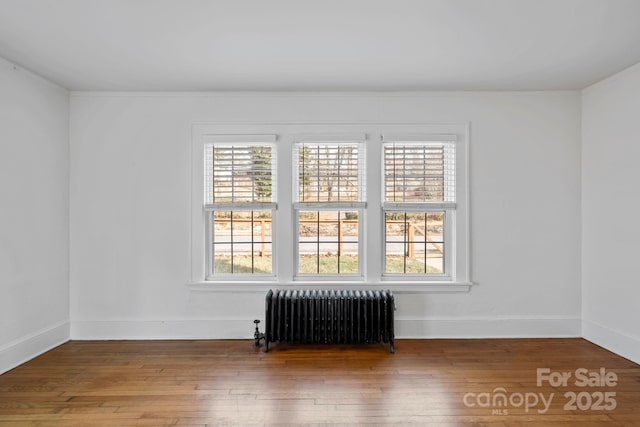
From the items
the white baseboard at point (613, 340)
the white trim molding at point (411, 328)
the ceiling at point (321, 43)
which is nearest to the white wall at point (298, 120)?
the white trim molding at point (411, 328)

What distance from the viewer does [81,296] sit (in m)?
3.81

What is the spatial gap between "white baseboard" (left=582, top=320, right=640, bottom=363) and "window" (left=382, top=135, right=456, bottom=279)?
58.1 inches

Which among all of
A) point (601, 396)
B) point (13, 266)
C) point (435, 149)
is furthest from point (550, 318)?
point (13, 266)

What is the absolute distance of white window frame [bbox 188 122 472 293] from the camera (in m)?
3.84

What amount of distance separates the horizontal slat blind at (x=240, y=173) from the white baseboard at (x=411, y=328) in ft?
4.36

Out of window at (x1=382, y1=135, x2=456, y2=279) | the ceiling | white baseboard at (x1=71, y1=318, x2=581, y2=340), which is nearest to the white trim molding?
white baseboard at (x1=71, y1=318, x2=581, y2=340)

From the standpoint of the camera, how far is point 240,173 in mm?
3912

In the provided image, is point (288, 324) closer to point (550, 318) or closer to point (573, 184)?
point (550, 318)

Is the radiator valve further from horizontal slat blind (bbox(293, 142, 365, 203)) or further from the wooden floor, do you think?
horizontal slat blind (bbox(293, 142, 365, 203))

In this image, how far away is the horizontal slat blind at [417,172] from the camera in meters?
3.89

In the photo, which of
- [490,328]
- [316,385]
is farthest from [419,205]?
[316,385]

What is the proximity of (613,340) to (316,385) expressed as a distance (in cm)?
290

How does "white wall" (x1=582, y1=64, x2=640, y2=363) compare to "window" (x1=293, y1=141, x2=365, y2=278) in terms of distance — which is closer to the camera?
"white wall" (x1=582, y1=64, x2=640, y2=363)

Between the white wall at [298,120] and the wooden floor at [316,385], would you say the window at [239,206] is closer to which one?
the white wall at [298,120]
